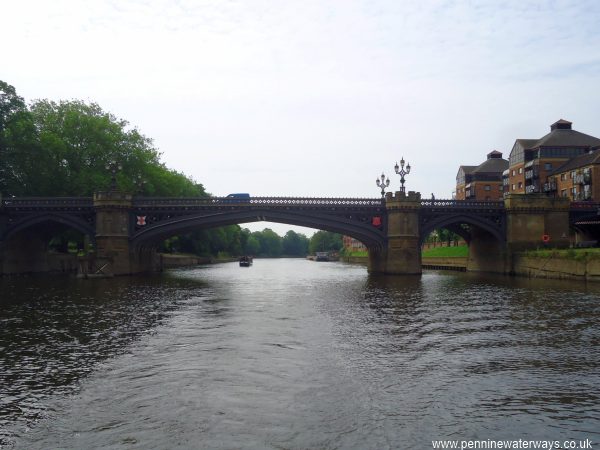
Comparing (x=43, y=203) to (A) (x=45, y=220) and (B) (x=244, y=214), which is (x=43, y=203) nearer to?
(A) (x=45, y=220)

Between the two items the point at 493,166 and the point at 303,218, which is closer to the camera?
the point at 303,218

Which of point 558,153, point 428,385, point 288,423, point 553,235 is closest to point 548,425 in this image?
point 428,385

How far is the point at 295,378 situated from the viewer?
13.4 m

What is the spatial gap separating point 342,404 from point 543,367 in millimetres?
6575

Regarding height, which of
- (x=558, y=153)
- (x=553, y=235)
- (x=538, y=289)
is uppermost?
(x=558, y=153)

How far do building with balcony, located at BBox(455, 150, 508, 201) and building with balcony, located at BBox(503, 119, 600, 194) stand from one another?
1557 cm

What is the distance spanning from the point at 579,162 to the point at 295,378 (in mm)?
86061

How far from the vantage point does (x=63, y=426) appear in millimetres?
9945

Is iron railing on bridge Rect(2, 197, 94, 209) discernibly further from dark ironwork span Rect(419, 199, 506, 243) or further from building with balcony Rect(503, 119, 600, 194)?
building with balcony Rect(503, 119, 600, 194)

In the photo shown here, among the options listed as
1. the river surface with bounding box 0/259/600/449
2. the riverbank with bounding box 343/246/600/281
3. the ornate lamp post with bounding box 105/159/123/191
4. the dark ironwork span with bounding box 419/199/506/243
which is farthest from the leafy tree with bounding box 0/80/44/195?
the riverbank with bounding box 343/246/600/281

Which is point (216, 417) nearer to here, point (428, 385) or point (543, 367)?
point (428, 385)

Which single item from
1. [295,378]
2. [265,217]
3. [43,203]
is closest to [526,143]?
[265,217]

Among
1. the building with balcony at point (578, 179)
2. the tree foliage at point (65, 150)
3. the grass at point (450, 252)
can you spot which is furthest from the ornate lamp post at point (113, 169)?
the building with balcony at point (578, 179)

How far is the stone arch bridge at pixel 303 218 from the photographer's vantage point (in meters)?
58.2
